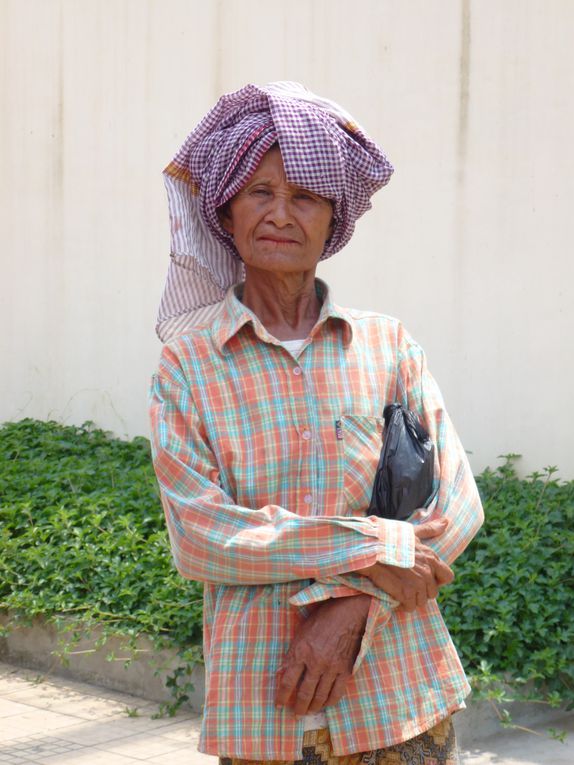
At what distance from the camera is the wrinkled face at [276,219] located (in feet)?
7.69

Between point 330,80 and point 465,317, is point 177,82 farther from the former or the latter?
point 465,317

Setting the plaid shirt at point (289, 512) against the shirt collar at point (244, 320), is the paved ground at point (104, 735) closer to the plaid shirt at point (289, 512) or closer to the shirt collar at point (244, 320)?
the plaid shirt at point (289, 512)

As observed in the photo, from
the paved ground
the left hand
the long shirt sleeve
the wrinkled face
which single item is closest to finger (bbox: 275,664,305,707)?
the left hand

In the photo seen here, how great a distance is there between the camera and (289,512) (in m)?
2.18

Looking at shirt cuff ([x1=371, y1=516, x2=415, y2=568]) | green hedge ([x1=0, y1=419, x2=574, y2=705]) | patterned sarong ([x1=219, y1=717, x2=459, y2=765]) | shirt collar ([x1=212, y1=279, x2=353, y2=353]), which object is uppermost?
shirt collar ([x1=212, y1=279, x2=353, y2=353])

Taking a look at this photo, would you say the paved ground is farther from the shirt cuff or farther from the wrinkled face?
the wrinkled face

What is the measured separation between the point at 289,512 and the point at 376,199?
4.55 meters

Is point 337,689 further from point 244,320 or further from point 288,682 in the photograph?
point 244,320

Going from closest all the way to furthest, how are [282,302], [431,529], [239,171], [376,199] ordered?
[431,529], [239,171], [282,302], [376,199]

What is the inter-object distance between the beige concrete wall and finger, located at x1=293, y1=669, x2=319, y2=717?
3.97 meters

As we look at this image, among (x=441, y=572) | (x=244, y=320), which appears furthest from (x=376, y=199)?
(x=441, y=572)

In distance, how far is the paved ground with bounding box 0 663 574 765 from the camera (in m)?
4.30

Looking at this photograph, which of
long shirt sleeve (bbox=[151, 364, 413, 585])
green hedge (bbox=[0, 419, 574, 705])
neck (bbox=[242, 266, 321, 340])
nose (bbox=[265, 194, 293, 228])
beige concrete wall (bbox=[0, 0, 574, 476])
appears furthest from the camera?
beige concrete wall (bbox=[0, 0, 574, 476])

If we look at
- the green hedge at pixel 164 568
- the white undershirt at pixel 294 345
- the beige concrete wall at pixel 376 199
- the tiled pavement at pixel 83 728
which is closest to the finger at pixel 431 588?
the white undershirt at pixel 294 345
